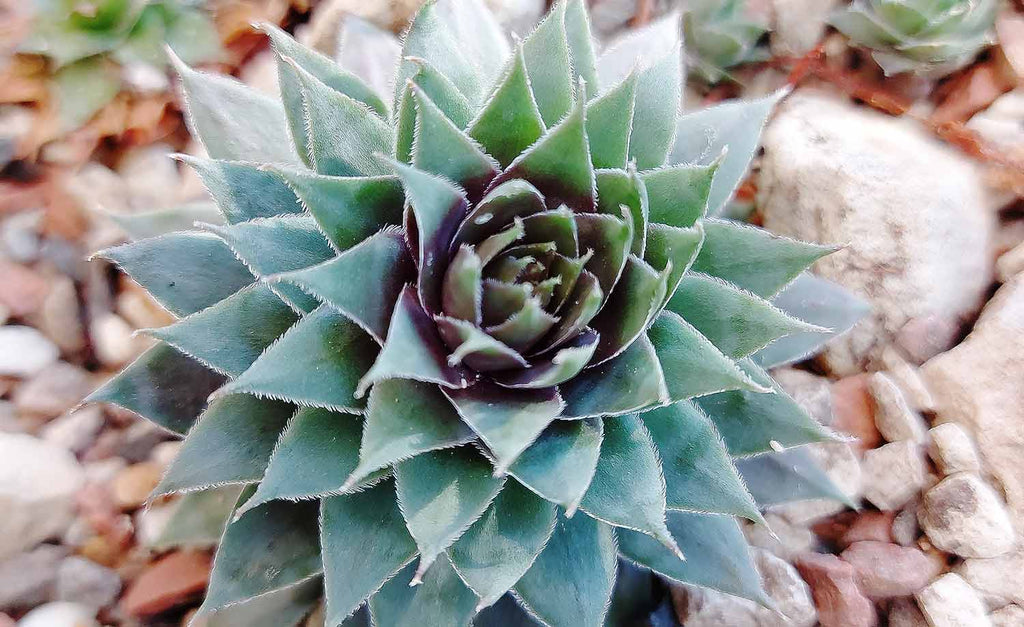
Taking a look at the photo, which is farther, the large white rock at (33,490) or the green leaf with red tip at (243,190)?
Result: the large white rock at (33,490)

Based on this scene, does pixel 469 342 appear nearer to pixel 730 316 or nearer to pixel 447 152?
pixel 447 152

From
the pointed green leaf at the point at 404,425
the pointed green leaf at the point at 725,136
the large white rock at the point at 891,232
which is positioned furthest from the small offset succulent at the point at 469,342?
the large white rock at the point at 891,232

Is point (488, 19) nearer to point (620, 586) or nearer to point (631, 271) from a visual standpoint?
point (631, 271)

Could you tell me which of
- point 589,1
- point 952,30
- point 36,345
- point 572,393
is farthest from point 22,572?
point 952,30

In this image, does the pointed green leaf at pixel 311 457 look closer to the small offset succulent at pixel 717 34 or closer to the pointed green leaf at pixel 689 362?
the pointed green leaf at pixel 689 362

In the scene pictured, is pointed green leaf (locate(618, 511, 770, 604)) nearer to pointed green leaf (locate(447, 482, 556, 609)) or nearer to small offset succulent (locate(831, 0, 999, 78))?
pointed green leaf (locate(447, 482, 556, 609))

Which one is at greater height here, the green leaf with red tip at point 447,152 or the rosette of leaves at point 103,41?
the green leaf with red tip at point 447,152
